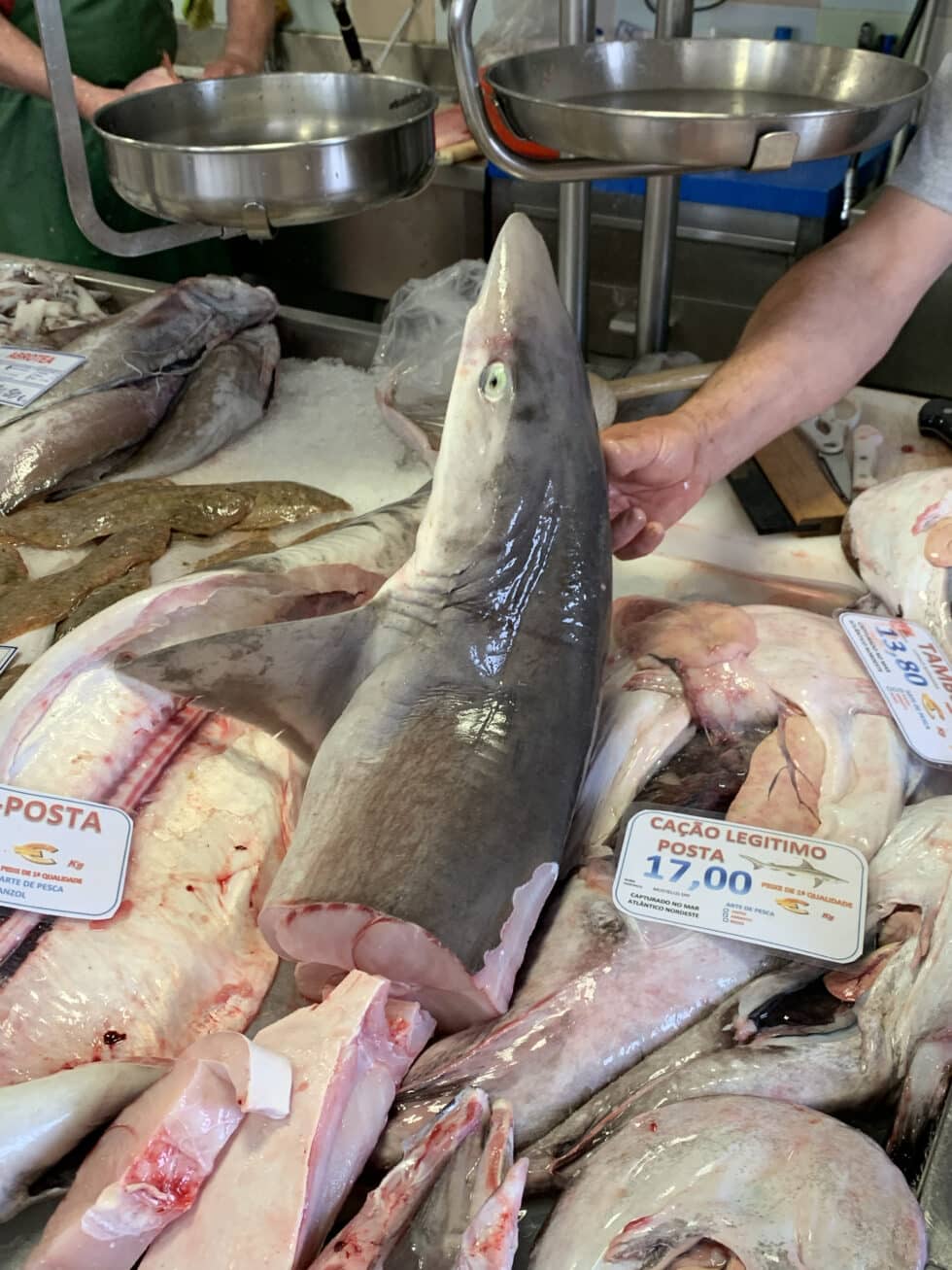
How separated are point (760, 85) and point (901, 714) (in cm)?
103

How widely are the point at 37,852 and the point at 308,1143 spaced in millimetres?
506

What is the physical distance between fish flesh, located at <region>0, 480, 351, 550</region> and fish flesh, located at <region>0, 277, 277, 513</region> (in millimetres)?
113

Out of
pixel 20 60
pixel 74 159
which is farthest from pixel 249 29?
pixel 74 159

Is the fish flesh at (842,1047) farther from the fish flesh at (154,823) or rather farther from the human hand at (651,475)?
the human hand at (651,475)

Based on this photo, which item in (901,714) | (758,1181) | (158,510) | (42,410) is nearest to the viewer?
(758,1181)

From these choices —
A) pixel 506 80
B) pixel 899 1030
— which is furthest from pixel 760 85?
pixel 899 1030

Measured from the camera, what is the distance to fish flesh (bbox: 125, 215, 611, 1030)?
115cm

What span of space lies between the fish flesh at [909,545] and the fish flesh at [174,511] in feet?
3.32

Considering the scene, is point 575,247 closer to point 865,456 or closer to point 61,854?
point 865,456

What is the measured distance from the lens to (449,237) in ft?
13.6

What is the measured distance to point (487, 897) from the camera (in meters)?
1.16

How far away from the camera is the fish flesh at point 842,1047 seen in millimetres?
1062

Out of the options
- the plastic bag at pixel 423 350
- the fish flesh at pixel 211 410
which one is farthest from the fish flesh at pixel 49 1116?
the fish flesh at pixel 211 410

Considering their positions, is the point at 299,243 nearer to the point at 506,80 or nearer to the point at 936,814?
the point at 506,80
